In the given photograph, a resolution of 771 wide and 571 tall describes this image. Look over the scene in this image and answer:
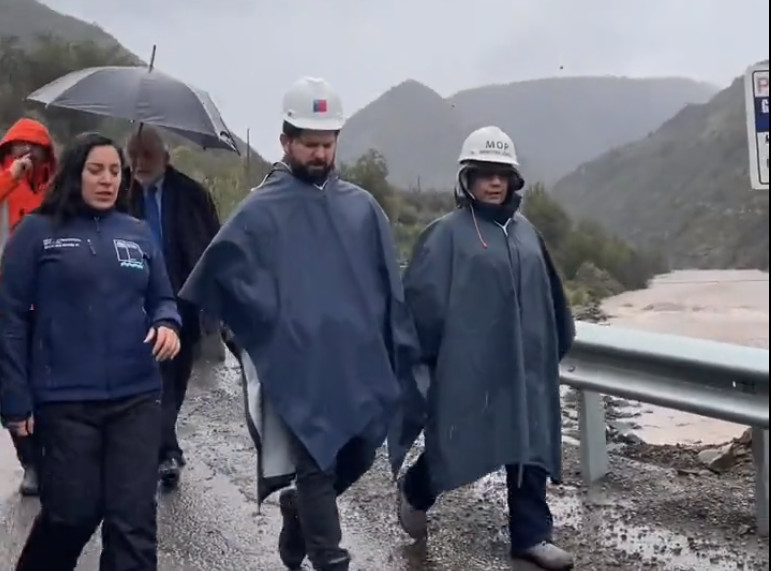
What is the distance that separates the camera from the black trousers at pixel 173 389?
6.50m

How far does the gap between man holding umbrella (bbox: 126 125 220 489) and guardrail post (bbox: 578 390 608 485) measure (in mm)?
1949

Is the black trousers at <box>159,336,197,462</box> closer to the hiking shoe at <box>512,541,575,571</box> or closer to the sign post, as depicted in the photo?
the hiking shoe at <box>512,541,575,571</box>

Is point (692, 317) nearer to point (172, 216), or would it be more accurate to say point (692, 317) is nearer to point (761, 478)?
point (172, 216)

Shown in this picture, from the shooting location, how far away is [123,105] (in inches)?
247

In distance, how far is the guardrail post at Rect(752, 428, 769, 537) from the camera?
520cm

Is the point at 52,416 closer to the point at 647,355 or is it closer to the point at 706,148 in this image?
the point at 647,355

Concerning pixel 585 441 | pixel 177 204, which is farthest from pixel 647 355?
pixel 177 204

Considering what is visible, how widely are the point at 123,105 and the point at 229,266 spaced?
1909 mm

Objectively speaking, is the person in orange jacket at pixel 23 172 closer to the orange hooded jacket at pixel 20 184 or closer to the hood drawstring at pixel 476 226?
the orange hooded jacket at pixel 20 184

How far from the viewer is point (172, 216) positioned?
6.48 metres

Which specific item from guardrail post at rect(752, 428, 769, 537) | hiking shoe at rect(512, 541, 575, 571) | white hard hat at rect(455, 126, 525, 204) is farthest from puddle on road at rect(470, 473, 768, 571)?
white hard hat at rect(455, 126, 525, 204)

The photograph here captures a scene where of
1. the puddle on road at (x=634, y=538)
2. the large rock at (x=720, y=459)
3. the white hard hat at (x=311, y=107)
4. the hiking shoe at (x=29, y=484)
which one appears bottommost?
the large rock at (x=720, y=459)

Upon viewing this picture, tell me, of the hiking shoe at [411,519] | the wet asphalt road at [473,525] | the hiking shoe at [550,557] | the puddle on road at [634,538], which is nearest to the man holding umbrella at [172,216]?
the wet asphalt road at [473,525]

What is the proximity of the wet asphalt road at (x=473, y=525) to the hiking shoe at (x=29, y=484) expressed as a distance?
0.19ft
